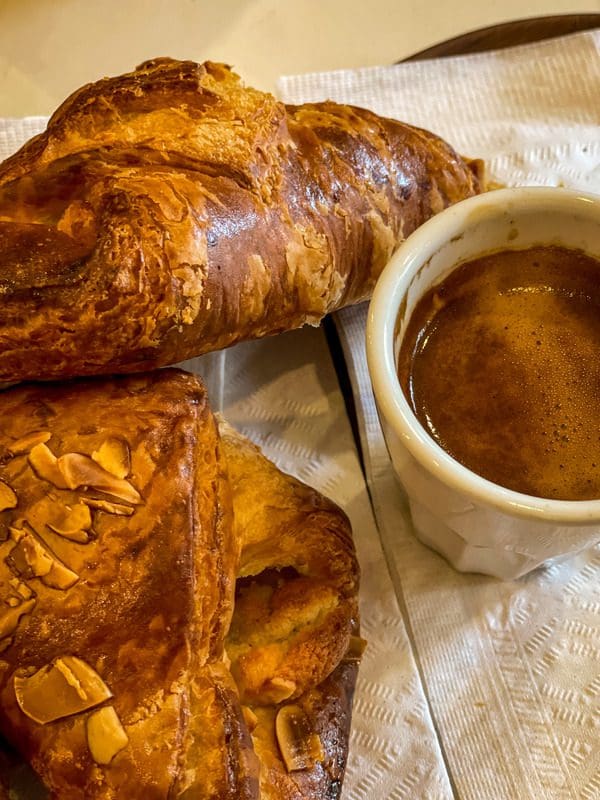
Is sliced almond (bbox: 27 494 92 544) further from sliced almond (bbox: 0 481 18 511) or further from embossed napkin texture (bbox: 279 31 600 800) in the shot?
embossed napkin texture (bbox: 279 31 600 800)

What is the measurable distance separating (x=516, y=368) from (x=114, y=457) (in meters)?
0.41

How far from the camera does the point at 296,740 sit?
2.53ft

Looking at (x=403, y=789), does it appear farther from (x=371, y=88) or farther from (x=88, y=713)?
(x=371, y=88)

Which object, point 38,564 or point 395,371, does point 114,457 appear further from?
point 395,371

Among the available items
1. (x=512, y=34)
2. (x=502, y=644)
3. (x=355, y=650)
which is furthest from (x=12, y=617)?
(x=512, y=34)

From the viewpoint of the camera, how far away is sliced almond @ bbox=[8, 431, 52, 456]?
703 mm

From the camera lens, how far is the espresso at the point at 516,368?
763mm

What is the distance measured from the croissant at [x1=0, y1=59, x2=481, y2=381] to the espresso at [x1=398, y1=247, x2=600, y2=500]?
0.14 m

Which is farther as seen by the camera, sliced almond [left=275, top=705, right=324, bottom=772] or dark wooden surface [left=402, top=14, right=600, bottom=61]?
dark wooden surface [left=402, top=14, right=600, bottom=61]

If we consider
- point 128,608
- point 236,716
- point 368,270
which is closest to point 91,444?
point 128,608

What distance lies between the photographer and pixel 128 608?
2.19 ft

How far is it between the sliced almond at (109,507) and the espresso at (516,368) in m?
0.30

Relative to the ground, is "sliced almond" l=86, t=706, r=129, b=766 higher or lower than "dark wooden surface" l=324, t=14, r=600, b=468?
lower

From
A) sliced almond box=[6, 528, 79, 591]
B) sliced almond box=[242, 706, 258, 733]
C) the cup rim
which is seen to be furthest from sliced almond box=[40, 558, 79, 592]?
the cup rim
